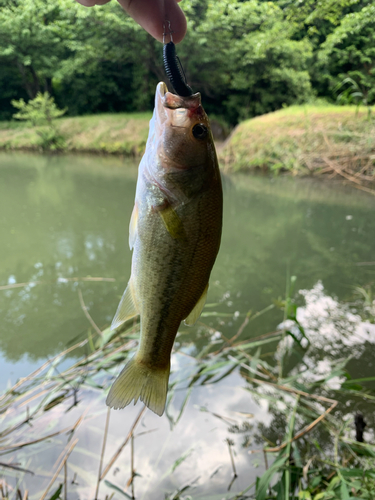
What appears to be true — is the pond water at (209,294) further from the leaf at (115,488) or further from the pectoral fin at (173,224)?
the pectoral fin at (173,224)

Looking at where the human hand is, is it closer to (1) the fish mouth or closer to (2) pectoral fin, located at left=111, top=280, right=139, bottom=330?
(1) the fish mouth

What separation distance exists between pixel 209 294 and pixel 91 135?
1440cm

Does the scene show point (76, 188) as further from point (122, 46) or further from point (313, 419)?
point (122, 46)

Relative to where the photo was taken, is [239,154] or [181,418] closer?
[181,418]

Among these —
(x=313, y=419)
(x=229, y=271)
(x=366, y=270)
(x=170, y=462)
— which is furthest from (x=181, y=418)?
(x=366, y=270)

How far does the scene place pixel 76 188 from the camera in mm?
7805

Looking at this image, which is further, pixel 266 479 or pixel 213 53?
pixel 213 53

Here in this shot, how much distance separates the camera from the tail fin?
901 mm

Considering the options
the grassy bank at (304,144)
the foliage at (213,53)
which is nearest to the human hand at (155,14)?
the grassy bank at (304,144)

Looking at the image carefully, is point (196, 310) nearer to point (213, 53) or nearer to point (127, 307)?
point (127, 307)

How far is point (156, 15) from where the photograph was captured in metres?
1.35

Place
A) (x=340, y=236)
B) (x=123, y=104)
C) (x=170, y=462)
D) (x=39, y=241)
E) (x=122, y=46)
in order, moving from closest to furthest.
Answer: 1. (x=170, y=462)
2. (x=39, y=241)
3. (x=340, y=236)
4. (x=122, y=46)
5. (x=123, y=104)

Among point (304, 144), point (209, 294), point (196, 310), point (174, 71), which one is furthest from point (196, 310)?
point (304, 144)

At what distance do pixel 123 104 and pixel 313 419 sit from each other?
68.5ft
